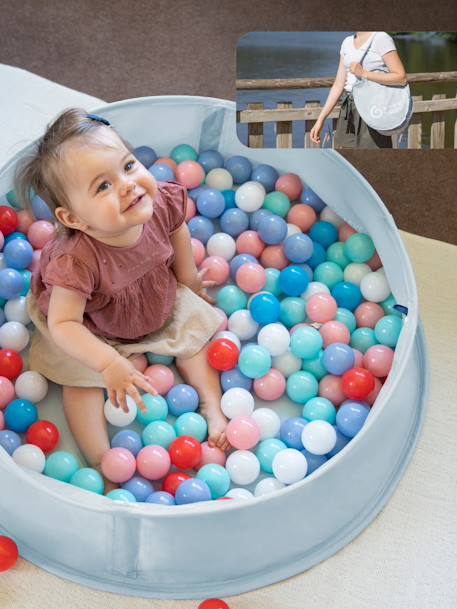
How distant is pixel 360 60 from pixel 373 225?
47 cm

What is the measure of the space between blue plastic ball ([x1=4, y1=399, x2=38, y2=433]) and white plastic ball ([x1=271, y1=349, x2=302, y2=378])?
36 centimetres

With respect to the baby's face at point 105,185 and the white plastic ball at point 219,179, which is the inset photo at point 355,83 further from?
the white plastic ball at point 219,179

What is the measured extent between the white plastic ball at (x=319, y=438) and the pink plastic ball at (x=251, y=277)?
269mm

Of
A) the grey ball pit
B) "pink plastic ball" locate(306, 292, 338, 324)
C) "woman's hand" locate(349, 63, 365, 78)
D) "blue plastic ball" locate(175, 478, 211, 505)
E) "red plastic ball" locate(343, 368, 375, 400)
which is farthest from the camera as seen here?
"pink plastic ball" locate(306, 292, 338, 324)

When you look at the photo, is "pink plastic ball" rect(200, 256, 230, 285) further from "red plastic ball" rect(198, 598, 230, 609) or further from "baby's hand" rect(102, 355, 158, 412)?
"red plastic ball" rect(198, 598, 230, 609)

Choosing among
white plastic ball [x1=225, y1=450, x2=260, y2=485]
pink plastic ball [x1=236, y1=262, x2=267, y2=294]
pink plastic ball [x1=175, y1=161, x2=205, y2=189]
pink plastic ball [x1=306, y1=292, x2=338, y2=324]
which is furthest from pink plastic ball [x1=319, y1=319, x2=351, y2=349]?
pink plastic ball [x1=175, y1=161, x2=205, y2=189]

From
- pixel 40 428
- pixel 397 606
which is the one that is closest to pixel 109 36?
pixel 40 428

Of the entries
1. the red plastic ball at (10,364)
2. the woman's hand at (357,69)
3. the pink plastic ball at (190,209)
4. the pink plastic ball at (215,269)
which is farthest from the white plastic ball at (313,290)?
the woman's hand at (357,69)

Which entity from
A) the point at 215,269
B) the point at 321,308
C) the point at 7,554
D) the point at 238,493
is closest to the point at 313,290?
the point at 321,308

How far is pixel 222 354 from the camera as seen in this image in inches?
51.9

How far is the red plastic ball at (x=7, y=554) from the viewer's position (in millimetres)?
1131

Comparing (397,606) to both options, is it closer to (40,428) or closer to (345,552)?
(345,552)

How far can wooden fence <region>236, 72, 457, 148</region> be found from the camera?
95 centimetres

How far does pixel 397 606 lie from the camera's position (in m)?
1.13
